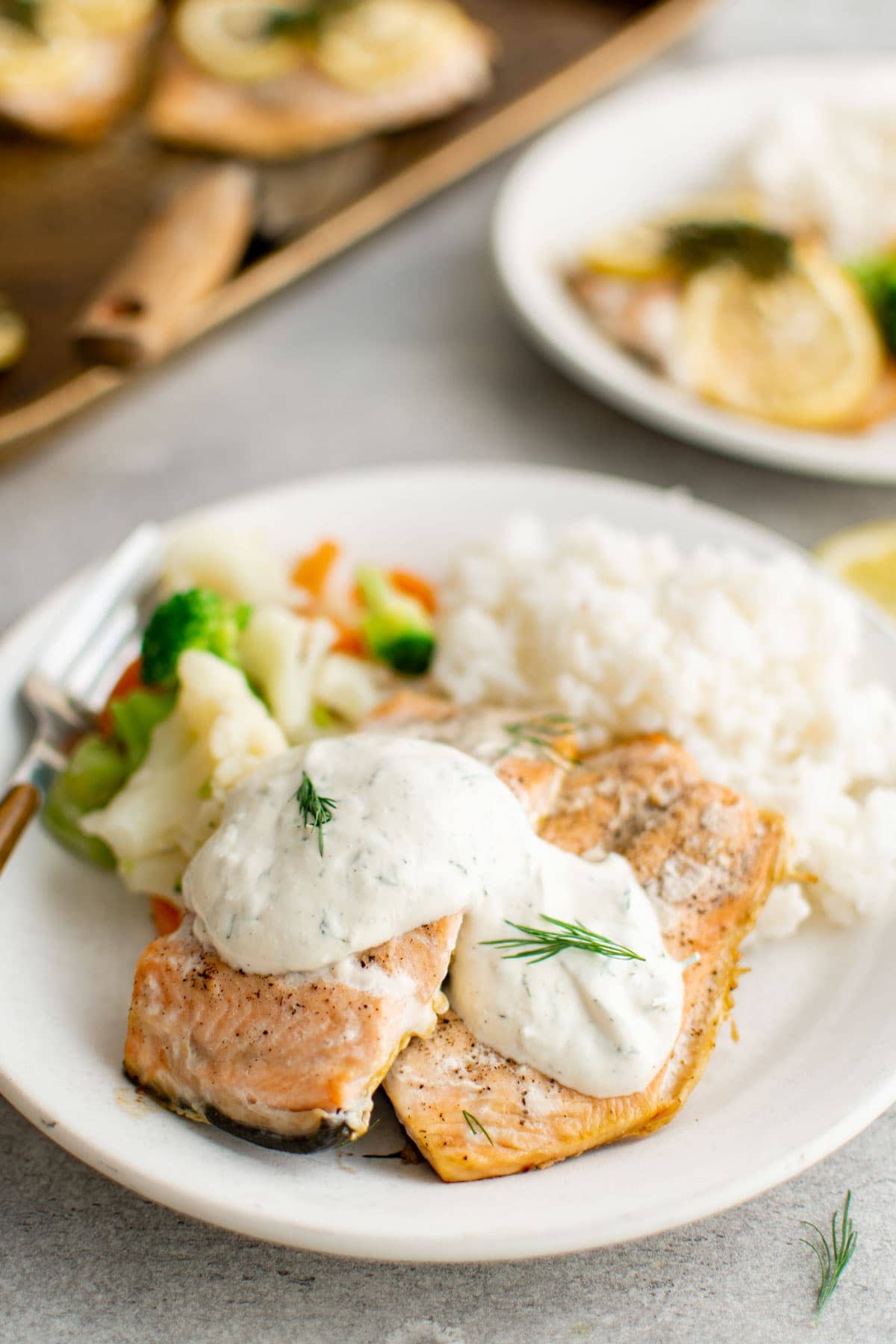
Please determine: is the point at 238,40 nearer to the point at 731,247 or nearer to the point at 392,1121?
the point at 731,247

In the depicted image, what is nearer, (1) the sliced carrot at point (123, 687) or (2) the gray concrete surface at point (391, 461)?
(2) the gray concrete surface at point (391, 461)

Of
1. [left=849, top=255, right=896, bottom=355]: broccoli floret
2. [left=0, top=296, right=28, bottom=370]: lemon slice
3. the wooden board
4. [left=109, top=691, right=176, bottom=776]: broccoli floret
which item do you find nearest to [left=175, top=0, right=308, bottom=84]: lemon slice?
the wooden board

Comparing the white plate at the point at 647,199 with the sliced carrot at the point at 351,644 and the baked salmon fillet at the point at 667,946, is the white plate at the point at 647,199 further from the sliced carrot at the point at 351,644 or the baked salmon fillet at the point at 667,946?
the baked salmon fillet at the point at 667,946

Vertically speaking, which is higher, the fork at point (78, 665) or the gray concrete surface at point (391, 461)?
the fork at point (78, 665)

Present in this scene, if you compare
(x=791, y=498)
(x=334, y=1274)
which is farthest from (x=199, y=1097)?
(x=791, y=498)

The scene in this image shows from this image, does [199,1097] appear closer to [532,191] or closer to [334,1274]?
[334,1274]

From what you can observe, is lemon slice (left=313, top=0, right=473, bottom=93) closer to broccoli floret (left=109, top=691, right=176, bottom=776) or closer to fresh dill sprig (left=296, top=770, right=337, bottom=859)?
broccoli floret (left=109, top=691, right=176, bottom=776)

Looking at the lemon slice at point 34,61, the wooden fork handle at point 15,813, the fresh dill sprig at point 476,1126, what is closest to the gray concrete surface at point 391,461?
the fresh dill sprig at point 476,1126
